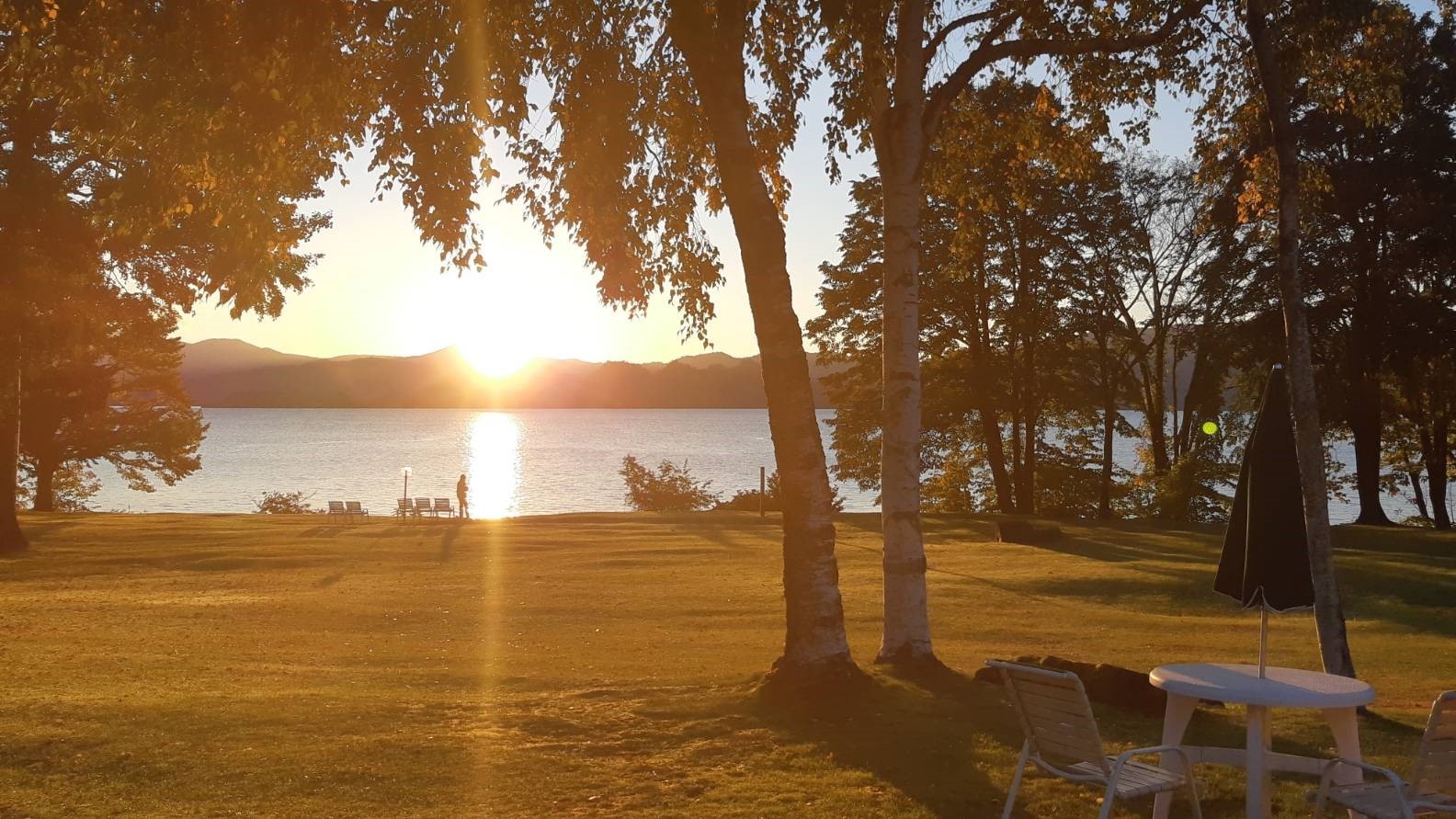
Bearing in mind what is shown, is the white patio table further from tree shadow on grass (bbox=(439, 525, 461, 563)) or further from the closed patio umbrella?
tree shadow on grass (bbox=(439, 525, 461, 563))

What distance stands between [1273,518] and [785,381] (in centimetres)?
454

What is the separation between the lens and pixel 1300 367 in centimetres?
1142

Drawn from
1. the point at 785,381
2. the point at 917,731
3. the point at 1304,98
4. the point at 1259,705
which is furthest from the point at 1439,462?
the point at 1259,705

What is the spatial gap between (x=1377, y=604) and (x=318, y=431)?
188 m

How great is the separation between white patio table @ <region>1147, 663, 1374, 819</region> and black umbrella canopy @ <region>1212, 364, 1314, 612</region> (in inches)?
18.3

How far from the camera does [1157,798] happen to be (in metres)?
6.78

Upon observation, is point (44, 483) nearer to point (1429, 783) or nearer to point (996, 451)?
point (996, 451)

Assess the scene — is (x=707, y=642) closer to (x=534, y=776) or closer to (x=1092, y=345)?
(x=534, y=776)

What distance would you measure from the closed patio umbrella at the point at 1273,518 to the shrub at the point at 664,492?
46.1 m

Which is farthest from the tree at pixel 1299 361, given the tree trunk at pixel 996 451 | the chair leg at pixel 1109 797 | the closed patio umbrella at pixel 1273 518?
the tree trunk at pixel 996 451

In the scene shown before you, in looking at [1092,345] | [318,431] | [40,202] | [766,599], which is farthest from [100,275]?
[318,431]

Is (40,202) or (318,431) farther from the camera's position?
(318,431)

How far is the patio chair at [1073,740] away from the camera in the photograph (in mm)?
5762

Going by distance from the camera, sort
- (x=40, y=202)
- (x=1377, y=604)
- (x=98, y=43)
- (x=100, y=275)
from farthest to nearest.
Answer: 1. (x=100, y=275)
2. (x=40, y=202)
3. (x=1377, y=604)
4. (x=98, y=43)
